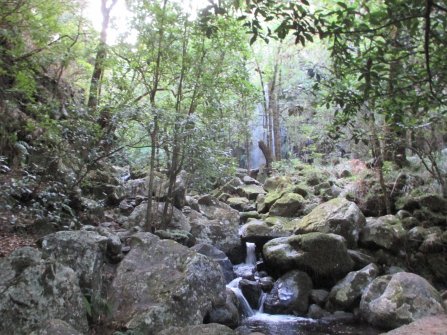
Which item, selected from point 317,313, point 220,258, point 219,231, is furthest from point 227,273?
point 317,313

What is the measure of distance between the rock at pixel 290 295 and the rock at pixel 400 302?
1.29 m

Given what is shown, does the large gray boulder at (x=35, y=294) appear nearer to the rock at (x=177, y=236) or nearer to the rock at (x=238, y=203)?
the rock at (x=177, y=236)

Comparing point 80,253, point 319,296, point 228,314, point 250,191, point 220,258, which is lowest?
point 319,296

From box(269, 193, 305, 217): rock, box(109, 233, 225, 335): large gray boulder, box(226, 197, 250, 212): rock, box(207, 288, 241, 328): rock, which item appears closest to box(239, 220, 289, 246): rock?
box(269, 193, 305, 217): rock

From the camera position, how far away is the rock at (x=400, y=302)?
22.2 ft

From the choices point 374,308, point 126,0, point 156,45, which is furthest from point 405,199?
point 126,0

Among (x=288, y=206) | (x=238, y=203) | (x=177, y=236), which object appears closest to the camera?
(x=177, y=236)

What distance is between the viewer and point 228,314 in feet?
23.4

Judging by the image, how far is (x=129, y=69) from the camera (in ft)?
29.5

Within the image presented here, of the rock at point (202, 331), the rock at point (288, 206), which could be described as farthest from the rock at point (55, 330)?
the rock at point (288, 206)

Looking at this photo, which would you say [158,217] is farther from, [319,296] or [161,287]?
[319,296]

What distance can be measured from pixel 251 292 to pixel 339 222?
9.51 feet

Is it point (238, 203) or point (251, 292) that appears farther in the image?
A: point (238, 203)

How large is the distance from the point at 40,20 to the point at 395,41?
5.24 metres
